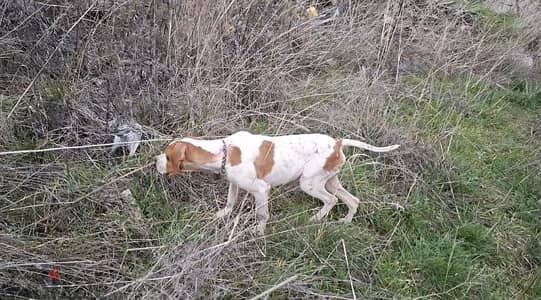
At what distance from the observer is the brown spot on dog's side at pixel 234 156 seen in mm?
2673

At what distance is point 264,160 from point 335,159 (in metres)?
0.34

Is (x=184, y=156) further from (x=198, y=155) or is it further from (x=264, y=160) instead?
(x=264, y=160)

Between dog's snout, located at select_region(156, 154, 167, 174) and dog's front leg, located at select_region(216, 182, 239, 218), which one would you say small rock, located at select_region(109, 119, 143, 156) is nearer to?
dog's snout, located at select_region(156, 154, 167, 174)

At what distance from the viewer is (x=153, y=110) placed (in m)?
3.40

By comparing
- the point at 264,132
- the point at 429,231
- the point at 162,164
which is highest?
the point at 162,164

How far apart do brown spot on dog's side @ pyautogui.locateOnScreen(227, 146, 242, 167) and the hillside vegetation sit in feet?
0.72

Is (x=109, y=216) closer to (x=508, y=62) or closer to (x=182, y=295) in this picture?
(x=182, y=295)

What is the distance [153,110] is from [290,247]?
1239 mm

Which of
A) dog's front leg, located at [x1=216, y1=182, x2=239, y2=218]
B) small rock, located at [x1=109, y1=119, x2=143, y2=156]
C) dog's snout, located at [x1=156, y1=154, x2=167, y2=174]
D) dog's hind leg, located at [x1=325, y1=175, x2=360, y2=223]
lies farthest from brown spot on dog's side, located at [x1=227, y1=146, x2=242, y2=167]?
small rock, located at [x1=109, y1=119, x2=143, y2=156]

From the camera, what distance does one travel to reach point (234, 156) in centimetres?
268

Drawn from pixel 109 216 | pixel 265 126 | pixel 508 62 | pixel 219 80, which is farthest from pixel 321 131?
pixel 508 62

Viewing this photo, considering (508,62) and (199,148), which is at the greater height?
(199,148)

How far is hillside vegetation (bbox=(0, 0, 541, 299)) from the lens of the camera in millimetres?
2531

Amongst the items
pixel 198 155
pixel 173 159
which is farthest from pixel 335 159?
pixel 173 159
